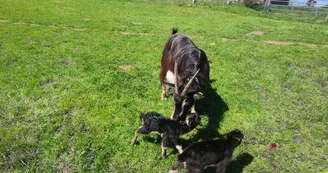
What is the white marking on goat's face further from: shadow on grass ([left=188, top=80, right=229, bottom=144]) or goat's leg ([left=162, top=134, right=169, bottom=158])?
goat's leg ([left=162, top=134, right=169, bottom=158])

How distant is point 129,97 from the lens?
742 centimetres

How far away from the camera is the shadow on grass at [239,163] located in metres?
5.13

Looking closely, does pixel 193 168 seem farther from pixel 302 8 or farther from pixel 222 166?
pixel 302 8

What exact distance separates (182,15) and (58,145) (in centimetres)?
1747

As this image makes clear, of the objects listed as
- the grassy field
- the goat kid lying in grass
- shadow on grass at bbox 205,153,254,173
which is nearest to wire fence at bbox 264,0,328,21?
the grassy field

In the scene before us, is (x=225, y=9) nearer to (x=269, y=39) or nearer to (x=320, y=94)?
(x=269, y=39)

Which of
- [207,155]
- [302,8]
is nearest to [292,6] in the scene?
[302,8]

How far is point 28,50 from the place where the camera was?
10.3m

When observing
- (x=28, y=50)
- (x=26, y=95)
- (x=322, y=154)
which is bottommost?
(x=322, y=154)

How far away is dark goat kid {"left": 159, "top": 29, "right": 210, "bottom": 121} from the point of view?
216 inches

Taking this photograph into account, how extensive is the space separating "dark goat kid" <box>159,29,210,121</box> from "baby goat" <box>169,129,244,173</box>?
3.40 ft

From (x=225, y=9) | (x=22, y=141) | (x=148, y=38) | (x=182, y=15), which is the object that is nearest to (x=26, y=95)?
(x=22, y=141)

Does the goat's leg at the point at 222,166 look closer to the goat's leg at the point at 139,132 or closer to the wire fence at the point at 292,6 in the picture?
the goat's leg at the point at 139,132

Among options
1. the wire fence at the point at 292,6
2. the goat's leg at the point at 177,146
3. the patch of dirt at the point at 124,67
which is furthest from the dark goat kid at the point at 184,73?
the wire fence at the point at 292,6
